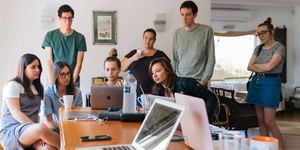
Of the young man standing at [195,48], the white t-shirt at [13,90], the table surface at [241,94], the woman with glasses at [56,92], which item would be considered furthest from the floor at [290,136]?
the white t-shirt at [13,90]

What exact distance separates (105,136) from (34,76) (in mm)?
1240

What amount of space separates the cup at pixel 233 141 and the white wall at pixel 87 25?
3360 millimetres

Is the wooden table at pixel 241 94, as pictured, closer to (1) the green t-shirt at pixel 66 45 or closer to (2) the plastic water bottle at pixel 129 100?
(1) the green t-shirt at pixel 66 45

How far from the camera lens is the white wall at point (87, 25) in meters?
4.00

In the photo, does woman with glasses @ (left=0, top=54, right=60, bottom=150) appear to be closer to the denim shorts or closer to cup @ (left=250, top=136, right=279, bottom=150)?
cup @ (left=250, top=136, right=279, bottom=150)

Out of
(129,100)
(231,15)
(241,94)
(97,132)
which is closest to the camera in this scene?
(97,132)

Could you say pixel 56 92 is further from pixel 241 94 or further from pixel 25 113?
pixel 241 94

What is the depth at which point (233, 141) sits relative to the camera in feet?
3.03

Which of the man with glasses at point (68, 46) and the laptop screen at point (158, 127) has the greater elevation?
the man with glasses at point (68, 46)

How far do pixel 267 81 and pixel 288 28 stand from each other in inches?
183

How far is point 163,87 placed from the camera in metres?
2.32

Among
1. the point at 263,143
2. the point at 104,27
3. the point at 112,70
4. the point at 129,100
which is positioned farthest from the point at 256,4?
the point at 263,143

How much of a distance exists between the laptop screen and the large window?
6.06m

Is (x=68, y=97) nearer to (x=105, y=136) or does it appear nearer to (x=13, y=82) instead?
(x=13, y=82)
